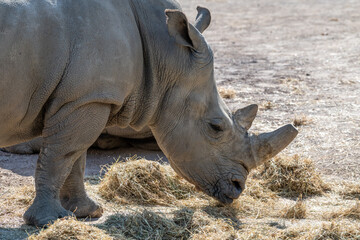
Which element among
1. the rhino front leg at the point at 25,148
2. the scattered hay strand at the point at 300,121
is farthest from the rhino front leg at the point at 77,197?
the scattered hay strand at the point at 300,121

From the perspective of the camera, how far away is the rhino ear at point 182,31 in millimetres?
5590

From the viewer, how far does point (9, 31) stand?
195 inches

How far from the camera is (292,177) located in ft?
23.3

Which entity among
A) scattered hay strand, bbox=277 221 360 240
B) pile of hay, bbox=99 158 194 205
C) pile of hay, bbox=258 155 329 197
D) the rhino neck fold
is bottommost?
pile of hay, bbox=258 155 329 197

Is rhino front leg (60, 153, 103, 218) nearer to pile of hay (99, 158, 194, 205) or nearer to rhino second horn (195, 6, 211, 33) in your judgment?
pile of hay (99, 158, 194, 205)

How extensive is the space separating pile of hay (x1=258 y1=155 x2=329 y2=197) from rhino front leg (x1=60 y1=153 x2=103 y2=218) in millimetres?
1884

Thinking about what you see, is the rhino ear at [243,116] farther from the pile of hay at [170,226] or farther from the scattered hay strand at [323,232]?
the scattered hay strand at [323,232]

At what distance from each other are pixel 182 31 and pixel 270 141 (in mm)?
1181

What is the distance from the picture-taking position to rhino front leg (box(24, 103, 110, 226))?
210 inches

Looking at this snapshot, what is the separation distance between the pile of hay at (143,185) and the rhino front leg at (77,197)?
502 millimetres

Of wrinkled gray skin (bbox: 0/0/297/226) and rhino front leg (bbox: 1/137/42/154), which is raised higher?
wrinkled gray skin (bbox: 0/0/297/226)

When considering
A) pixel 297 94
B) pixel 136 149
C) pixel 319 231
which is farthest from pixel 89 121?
pixel 297 94

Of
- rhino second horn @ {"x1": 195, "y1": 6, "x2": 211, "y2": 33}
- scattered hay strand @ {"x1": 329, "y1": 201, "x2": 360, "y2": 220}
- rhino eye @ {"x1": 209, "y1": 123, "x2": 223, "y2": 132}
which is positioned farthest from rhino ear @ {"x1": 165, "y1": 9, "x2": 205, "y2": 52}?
scattered hay strand @ {"x1": 329, "y1": 201, "x2": 360, "y2": 220}

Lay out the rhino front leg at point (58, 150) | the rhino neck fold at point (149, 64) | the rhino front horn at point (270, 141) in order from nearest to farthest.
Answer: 1. the rhino front leg at point (58, 150)
2. the rhino neck fold at point (149, 64)
3. the rhino front horn at point (270, 141)
